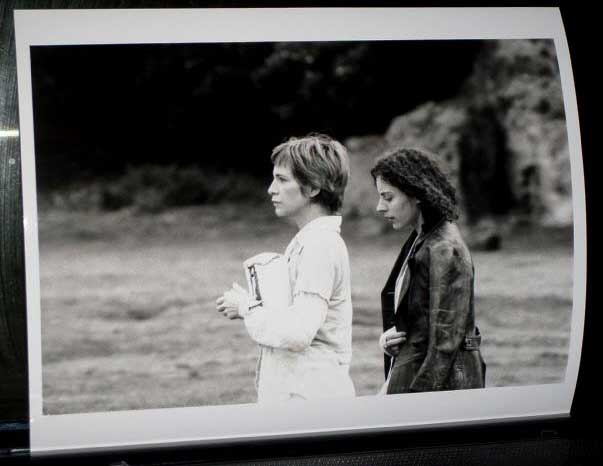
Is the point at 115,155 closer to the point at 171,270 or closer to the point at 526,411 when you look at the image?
the point at 171,270

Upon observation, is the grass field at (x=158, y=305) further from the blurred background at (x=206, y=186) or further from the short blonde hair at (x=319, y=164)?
the short blonde hair at (x=319, y=164)

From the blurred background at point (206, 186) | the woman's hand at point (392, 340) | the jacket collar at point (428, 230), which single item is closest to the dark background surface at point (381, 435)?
the blurred background at point (206, 186)

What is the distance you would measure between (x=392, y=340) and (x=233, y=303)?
0.48m

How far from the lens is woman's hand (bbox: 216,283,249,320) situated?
6.76ft

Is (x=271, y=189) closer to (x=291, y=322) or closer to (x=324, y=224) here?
(x=324, y=224)

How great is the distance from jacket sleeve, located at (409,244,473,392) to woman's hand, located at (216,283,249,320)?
554 millimetres

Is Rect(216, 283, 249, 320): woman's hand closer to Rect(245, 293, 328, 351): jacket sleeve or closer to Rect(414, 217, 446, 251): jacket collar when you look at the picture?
Rect(245, 293, 328, 351): jacket sleeve

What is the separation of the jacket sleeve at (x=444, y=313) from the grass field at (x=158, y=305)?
14cm

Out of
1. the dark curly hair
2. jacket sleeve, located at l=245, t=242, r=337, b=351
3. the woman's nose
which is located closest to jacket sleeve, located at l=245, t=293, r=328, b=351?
jacket sleeve, located at l=245, t=242, r=337, b=351

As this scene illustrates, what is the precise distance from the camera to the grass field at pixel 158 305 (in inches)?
78.3

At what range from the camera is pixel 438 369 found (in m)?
2.14

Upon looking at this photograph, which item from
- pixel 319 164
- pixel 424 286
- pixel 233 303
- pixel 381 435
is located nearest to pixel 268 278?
pixel 233 303

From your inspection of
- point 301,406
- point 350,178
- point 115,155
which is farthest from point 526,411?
point 115,155

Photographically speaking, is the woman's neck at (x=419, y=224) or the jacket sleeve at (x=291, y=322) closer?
the jacket sleeve at (x=291, y=322)
